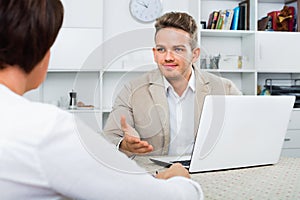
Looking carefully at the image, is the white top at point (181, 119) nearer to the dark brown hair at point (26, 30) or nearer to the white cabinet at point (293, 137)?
the dark brown hair at point (26, 30)

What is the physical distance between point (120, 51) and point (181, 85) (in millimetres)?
403

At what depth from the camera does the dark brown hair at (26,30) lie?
2.37ft

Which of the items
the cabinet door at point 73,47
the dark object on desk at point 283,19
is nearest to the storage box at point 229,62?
the dark object on desk at point 283,19

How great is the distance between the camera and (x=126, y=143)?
1.39 m

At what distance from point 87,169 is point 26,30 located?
28cm

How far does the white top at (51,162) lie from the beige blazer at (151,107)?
792 millimetres

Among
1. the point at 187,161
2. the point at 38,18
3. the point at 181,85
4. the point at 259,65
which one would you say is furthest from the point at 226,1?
the point at 38,18

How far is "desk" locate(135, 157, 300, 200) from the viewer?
112cm

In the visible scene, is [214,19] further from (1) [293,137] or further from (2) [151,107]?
(2) [151,107]

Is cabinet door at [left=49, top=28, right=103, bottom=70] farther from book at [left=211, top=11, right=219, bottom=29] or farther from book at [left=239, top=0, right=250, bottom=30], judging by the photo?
book at [left=239, top=0, right=250, bottom=30]

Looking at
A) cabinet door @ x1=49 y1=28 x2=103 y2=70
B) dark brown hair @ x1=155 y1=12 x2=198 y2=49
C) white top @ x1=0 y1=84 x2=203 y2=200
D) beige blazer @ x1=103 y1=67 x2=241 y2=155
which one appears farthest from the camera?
cabinet door @ x1=49 y1=28 x2=103 y2=70

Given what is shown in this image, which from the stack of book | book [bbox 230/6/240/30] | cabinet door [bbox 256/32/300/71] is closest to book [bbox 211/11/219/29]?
the stack of book

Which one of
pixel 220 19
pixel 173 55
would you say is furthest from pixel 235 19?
pixel 173 55

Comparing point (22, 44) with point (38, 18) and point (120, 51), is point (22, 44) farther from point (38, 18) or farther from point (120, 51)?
point (120, 51)
